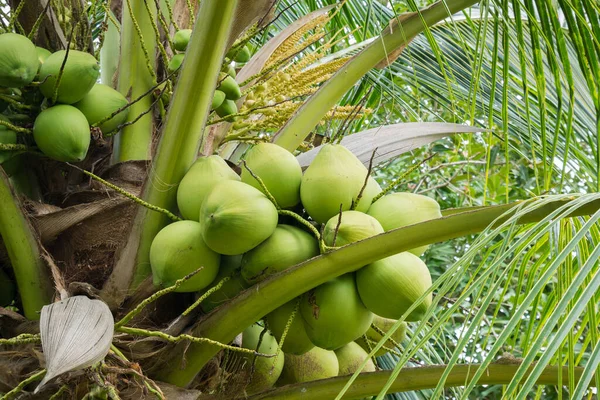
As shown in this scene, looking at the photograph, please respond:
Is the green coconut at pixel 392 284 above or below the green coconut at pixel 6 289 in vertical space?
below

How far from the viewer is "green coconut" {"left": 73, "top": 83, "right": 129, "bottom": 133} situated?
138 centimetres

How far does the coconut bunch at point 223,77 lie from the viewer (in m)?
1.46

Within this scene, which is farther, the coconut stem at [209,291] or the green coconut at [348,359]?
the green coconut at [348,359]

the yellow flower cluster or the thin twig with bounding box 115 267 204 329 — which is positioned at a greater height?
the yellow flower cluster

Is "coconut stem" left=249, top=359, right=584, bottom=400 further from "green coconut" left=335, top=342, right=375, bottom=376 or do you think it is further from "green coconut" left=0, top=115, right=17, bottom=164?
"green coconut" left=0, top=115, right=17, bottom=164

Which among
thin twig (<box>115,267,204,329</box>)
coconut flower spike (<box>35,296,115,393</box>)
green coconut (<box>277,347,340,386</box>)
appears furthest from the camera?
green coconut (<box>277,347,340,386</box>)

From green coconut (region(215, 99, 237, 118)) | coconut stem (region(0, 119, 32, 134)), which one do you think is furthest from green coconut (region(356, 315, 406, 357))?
coconut stem (region(0, 119, 32, 134))

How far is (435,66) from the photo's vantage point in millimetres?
2154

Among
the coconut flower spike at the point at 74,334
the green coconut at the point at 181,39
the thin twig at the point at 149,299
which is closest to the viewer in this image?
the coconut flower spike at the point at 74,334

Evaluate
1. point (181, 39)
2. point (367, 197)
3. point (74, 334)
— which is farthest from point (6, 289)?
point (367, 197)

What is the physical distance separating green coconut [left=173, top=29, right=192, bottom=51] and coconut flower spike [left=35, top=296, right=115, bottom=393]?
0.63m

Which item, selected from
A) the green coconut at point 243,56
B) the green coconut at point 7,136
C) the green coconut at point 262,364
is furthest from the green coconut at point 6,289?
the green coconut at point 243,56

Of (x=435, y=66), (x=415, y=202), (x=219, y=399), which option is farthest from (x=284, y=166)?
(x=435, y=66)

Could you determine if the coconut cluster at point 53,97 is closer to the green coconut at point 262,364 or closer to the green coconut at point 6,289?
the green coconut at point 6,289
